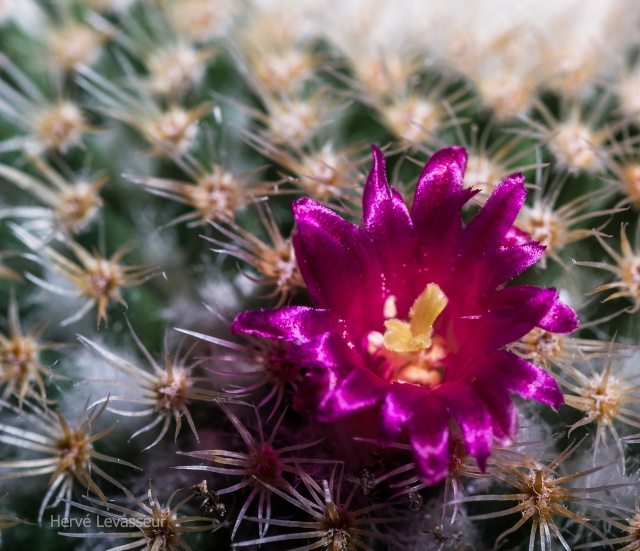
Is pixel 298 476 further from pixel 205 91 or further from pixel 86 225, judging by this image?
pixel 205 91

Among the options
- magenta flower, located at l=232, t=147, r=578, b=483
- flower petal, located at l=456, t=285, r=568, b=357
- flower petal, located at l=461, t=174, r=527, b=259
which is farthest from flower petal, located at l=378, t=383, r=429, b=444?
flower petal, located at l=461, t=174, r=527, b=259

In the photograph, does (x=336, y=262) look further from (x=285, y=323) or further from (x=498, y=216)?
(x=498, y=216)

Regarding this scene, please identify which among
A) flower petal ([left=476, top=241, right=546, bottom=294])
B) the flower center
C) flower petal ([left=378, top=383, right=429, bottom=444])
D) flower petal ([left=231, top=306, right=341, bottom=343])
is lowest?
the flower center

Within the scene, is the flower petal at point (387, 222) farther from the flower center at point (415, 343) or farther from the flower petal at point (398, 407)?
the flower petal at point (398, 407)

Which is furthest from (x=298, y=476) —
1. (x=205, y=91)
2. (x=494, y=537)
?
(x=205, y=91)

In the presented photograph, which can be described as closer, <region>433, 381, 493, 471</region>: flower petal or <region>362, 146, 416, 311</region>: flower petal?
<region>433, 381, 493, 471</region>: flower petal

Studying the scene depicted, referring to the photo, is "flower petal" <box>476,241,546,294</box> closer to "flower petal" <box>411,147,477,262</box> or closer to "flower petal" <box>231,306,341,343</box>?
"flower petal" <box>411,147,477,262</box>
